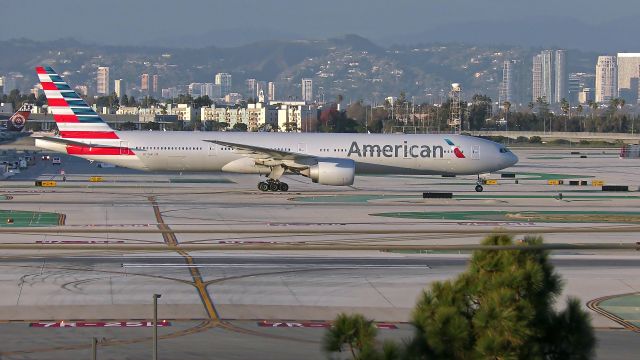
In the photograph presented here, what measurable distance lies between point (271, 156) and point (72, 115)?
12.1 m

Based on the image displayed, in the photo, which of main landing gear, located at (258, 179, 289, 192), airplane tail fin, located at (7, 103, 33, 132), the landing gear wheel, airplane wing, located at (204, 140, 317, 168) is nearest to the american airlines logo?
airplane wing, located at (204, 140, 317, 168)

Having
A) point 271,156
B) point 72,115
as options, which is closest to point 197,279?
point 271,156

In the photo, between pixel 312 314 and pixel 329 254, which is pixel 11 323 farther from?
pixel 329 254

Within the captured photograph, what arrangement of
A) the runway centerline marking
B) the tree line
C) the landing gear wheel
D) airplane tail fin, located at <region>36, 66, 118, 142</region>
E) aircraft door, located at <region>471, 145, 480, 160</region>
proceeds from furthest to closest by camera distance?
aircraft door, located at <region>471, 145, 480, 160</region> < the landing gear wheel < airplane tail fin, located at <region>36, 66, 118, 142</region> < the runway centerline marking < the tree line

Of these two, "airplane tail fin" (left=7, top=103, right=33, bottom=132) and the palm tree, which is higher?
"airplane tail fin" (left=7, top=103, right=33, bottom=132)

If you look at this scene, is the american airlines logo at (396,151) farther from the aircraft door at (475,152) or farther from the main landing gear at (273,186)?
the main landing gear at (273,186)

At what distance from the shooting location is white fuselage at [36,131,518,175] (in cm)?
6144

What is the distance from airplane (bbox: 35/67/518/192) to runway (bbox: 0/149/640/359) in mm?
1719

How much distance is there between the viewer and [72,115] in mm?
62312

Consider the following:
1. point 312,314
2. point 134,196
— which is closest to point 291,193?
point 134,196

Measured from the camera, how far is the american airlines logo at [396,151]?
61875 mm

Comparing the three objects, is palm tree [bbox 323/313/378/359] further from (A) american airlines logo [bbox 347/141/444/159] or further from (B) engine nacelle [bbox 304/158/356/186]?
(A) american airlines logo [bbox 347/141/444/159]

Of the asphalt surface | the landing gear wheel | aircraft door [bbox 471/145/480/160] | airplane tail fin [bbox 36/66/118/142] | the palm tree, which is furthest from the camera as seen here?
aircraft door [bbox 471/145/480/160]

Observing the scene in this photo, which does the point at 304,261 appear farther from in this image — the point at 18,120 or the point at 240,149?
the point at 18,120
